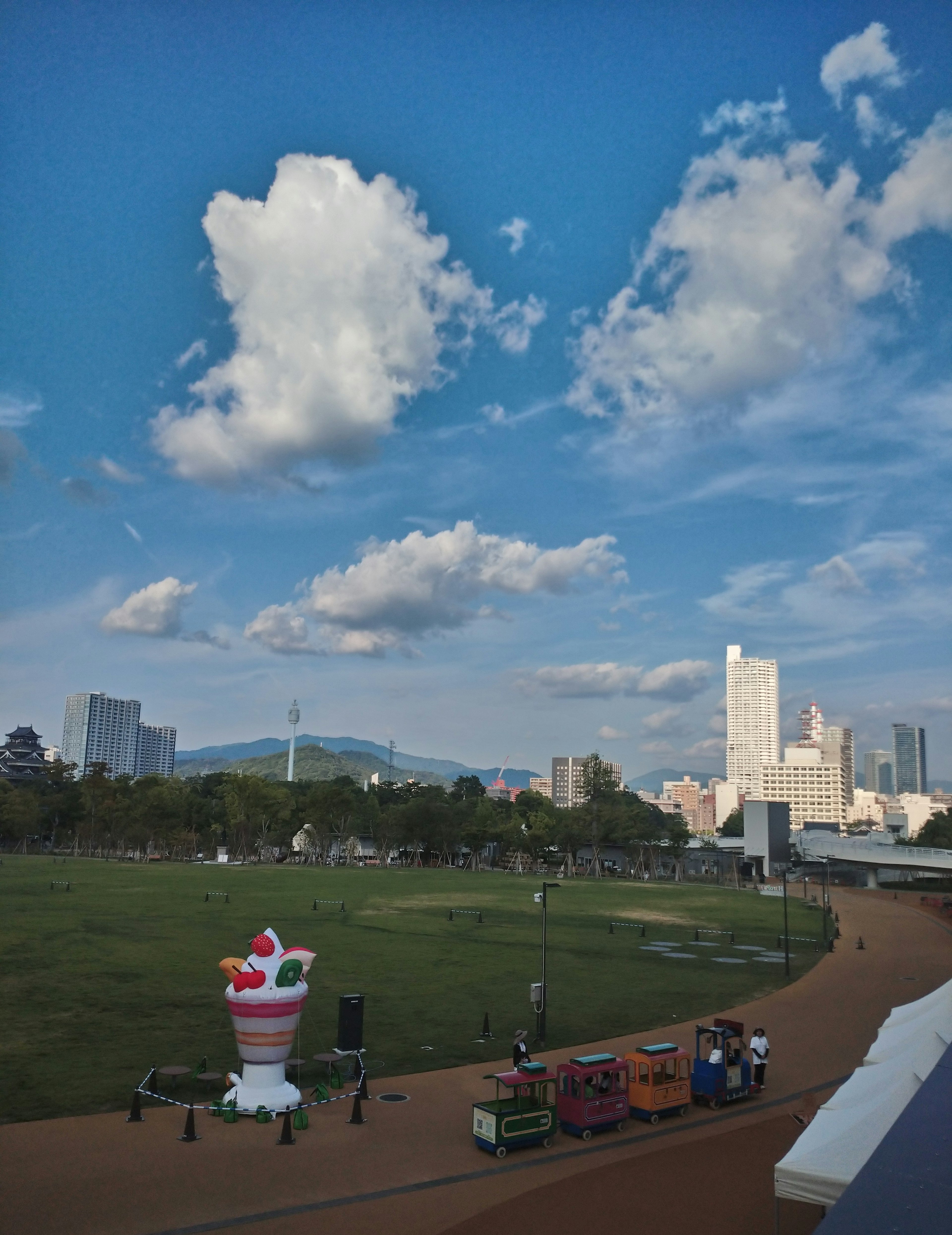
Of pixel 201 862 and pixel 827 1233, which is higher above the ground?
pixel 827 1233

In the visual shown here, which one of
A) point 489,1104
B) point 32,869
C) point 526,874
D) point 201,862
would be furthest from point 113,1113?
point 201,862

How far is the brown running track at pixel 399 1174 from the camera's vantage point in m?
15.2

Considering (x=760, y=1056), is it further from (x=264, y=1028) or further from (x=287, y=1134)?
(x=264, y=1028)

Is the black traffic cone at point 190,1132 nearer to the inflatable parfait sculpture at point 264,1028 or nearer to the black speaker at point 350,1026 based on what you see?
the inflatable parfait sculpture at point 264,1028

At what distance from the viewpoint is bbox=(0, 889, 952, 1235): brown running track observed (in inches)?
598

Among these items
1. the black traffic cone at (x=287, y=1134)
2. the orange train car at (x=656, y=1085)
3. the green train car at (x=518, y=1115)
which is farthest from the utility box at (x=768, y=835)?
the black traffic cone at (x=287, y=1134)

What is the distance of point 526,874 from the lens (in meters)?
121

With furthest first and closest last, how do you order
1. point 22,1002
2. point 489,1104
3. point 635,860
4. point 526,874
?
1. point 635,860
2. point 526,874
3. point 22,1002
4. point 489,1104

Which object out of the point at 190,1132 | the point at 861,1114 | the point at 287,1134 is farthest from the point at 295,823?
the point at 861,1114

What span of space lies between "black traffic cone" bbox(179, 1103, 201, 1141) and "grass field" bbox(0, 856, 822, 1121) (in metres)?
3.06

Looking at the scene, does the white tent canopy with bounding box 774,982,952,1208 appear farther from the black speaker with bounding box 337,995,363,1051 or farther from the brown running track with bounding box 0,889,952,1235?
the black speaker with bounding box 337,995,363,1051

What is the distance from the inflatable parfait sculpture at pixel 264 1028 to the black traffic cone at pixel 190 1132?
1.64 meters

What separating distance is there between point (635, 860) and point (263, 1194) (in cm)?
11987

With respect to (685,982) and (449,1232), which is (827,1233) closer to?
(449,1232)
